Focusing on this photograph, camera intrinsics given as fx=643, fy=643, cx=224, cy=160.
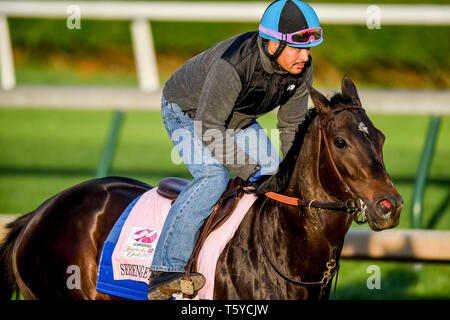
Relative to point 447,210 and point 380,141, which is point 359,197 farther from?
point 447,210

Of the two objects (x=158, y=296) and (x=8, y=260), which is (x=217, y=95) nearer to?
(x=158, y=296)

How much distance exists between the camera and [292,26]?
125 inches

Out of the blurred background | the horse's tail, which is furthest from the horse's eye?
the blurred background

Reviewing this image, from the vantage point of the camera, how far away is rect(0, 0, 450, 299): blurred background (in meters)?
5.66

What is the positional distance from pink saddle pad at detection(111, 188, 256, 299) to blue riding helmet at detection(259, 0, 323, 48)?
86cm

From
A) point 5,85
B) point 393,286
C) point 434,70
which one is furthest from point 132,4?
point 434,70

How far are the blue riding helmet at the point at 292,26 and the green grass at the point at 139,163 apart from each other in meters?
2.59

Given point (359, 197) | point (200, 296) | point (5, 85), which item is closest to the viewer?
point (359, 197)

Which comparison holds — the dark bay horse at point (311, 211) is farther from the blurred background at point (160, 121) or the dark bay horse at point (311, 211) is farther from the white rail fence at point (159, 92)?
the blurred background at point (160, 121)

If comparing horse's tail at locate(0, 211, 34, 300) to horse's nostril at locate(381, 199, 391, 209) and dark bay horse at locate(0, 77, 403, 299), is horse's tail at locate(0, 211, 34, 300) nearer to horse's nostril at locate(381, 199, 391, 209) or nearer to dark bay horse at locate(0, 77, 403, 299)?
dark bay horse at locate(0, 77, 403, 299)

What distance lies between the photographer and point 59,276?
Result: 378 centimetres

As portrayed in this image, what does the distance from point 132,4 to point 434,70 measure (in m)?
11.7

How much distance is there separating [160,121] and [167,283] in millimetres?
10587

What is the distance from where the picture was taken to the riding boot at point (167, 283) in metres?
3.22
